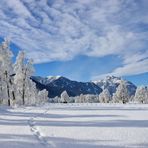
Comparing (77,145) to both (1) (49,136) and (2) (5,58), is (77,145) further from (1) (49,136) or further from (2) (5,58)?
(2) (5,58)

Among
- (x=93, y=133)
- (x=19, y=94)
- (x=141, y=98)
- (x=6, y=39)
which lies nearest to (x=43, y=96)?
(x=141, y=98)

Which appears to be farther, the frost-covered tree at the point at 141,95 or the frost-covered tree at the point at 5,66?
the frost-covered tree at the point at 141,95

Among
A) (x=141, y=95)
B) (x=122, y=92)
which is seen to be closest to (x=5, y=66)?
(x=122, y=92)

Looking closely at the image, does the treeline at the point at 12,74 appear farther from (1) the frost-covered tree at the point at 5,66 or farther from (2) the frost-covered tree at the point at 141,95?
(2) the frost-covered tree at the point at 141,95

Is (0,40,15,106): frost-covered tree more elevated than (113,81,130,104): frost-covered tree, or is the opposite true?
(0,40,15,106): frost-covered tree

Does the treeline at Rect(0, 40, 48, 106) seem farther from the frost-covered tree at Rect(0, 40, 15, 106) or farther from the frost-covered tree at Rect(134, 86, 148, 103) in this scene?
the frost-covered tree at Rect(134, 86, 148, 103)

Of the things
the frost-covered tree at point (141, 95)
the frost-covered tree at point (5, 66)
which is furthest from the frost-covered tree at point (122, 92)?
the frost-covered tree at point (5, 66)

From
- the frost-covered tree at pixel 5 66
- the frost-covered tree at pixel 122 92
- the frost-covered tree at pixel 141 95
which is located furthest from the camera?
the frost-covered tree at pixel 141 95

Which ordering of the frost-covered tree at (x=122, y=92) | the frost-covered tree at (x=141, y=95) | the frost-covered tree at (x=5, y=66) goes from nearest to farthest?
the frost-covered tree at (x=5, y=66), the frost-covered tree at (x=122, y=92), the frost-covered tree at (x=141, y=95)

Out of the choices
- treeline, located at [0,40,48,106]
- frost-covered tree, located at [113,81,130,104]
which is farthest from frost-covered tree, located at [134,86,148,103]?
treeline, located at [0,40,48,106]

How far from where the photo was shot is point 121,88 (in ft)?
382

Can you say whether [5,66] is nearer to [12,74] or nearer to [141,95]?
[12,74]

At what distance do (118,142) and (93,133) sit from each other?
281cm

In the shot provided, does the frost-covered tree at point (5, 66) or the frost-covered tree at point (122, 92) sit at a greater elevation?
the frost-covered tree at point (5, 66)
